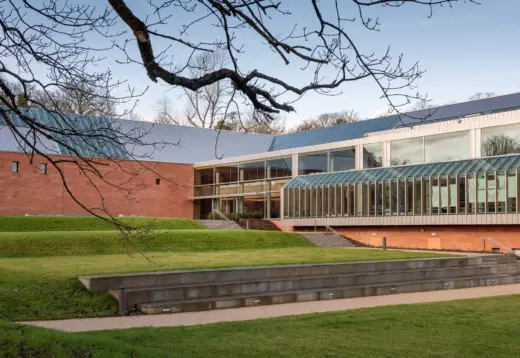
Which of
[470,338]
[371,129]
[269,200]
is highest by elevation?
[371,129]

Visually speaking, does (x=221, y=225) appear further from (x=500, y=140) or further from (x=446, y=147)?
(x=500, y=140)

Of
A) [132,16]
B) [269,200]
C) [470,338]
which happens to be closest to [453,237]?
[269,200]

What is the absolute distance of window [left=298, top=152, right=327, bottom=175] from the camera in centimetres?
4169

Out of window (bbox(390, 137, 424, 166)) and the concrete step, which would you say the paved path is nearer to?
the concrete step

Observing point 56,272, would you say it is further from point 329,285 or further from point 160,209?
point 160,209

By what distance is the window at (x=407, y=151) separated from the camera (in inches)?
1384

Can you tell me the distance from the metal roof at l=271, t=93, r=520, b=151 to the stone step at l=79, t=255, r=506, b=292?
7.84 metres

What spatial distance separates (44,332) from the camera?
877 centimetres

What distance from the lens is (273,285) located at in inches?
688

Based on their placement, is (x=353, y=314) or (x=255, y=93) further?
(x=353, y=314)

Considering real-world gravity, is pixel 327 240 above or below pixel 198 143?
below

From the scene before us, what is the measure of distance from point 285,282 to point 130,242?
952 centimetres

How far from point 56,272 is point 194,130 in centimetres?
3740

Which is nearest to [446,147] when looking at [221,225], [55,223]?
[221,225]
